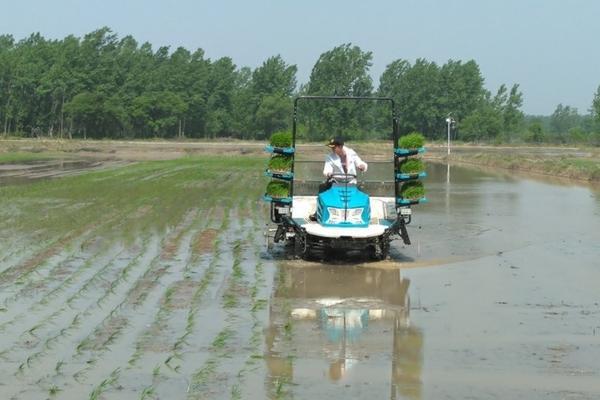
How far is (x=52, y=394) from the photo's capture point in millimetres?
6242

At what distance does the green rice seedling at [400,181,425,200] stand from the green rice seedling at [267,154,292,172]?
1.75 m

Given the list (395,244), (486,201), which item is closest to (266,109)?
(486,201)

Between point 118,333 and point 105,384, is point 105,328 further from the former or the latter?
point 105,384

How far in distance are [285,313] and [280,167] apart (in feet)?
13.6

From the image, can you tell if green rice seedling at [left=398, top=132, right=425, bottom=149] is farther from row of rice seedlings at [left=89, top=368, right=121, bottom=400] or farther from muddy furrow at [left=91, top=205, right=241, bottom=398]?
row of rice seedlings at [left=89, top=368, right=121, bottom=400]

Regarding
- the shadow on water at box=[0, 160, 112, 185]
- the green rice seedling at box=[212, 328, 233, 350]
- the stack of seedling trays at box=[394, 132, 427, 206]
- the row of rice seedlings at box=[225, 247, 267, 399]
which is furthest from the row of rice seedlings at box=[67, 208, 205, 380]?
the shadow on water at box=[0, 160, 112, 185]

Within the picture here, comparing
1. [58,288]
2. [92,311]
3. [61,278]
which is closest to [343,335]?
[92,311]

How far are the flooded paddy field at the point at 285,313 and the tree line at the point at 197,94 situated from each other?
70048 mm

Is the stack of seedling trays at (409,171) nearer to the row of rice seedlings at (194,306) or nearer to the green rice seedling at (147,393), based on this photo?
the row of rice seedlings at (194,306)

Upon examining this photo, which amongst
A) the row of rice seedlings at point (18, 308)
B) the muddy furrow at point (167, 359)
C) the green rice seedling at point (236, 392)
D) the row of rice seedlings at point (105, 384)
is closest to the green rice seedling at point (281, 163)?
the muddy furrow at point (167, 359)

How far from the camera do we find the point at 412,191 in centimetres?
1310

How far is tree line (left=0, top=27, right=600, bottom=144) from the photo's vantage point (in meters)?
95.3

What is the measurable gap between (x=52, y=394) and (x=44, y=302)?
11.4ft

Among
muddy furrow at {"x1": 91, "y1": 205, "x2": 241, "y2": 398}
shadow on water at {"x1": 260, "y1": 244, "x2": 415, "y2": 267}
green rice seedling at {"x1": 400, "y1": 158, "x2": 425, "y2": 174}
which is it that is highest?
green rice seedling at {"x1": 400, "y1": 158, "x2": 425, "y2": 174}
